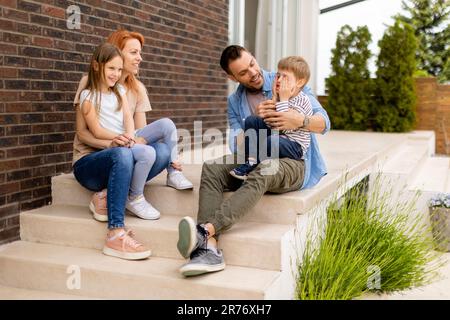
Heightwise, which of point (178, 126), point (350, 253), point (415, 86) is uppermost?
point (415, 86)

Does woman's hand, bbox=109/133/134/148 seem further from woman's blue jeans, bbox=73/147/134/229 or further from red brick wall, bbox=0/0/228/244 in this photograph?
red brick wall, bbox=0/0/228/244

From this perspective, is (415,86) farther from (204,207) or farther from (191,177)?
(204,207)

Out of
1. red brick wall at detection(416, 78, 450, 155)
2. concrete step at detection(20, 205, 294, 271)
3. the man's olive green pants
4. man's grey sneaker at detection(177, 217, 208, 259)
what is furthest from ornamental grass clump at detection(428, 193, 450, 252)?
red brick wall at detection(416, 78, 450, 155)

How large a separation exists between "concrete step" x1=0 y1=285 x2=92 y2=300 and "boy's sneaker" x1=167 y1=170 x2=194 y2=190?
0.77m

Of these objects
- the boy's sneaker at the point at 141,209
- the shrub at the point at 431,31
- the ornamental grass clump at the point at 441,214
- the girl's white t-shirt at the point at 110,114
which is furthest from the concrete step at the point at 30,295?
the shrub at the point at 431,31

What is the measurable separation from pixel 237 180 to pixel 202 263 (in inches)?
24.2

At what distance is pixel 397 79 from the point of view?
8117 millimetres

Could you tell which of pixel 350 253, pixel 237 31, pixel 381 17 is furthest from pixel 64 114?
pixel 381 17

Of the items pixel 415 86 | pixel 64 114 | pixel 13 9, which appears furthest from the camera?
pixel 415 86

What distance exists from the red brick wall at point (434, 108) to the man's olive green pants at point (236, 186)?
21.4 feet

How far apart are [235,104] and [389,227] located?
1.08 metres

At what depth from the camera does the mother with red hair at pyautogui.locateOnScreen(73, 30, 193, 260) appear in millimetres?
2832

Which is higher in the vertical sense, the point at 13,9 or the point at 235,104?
the point at 13,9
